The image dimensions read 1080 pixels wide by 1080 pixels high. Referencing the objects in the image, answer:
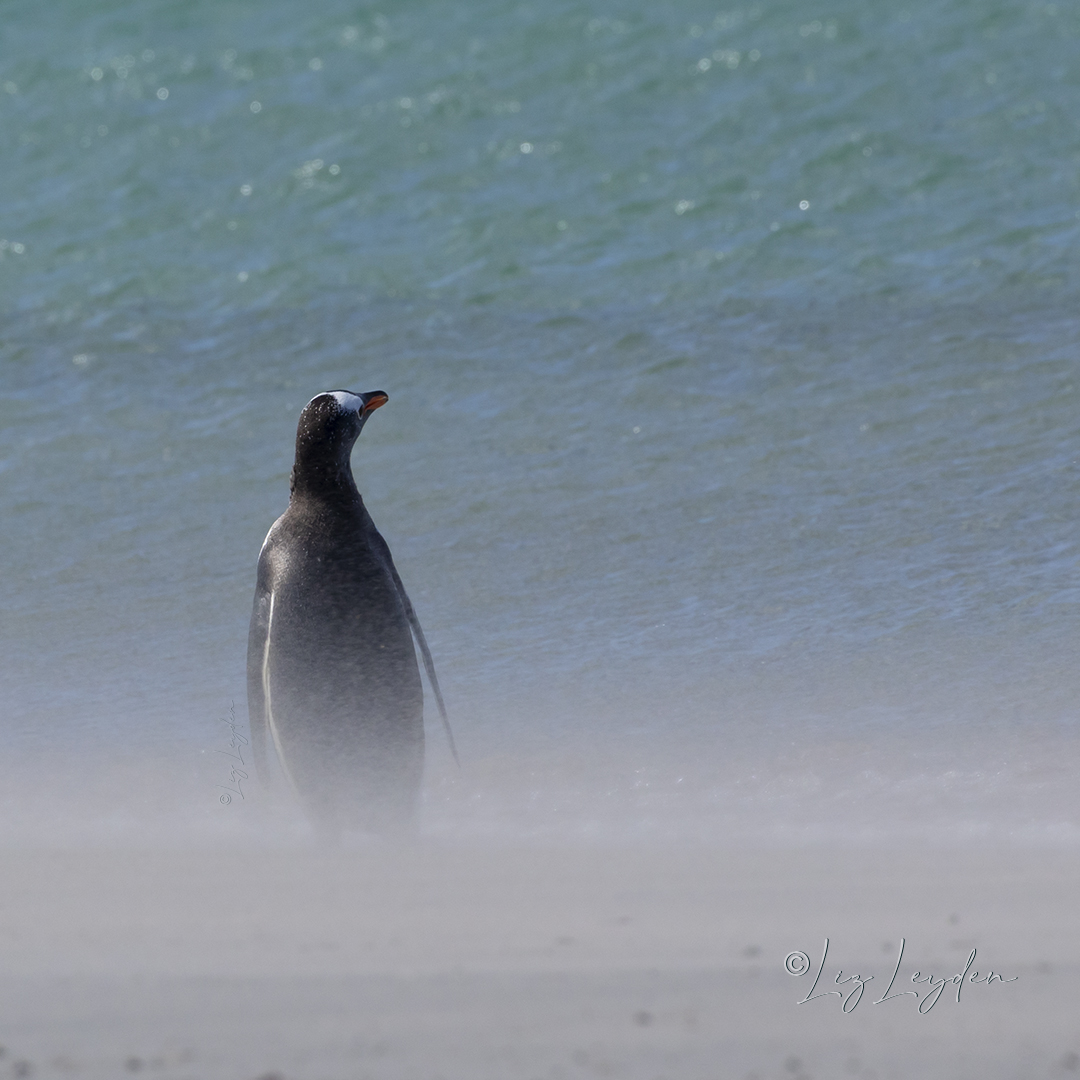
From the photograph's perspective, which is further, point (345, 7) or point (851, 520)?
point (345, 7)

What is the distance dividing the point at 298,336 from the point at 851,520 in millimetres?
2884

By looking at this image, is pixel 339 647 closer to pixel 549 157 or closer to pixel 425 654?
pixel 425 654

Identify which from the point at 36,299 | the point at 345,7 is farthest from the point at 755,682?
the point at 345,7

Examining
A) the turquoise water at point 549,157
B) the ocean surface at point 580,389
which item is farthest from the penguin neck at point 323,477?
the turquoise water at point 549,157

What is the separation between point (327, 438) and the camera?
3.98 metres

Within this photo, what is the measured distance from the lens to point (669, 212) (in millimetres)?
7902

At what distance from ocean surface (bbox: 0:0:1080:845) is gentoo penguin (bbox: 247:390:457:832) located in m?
0.16

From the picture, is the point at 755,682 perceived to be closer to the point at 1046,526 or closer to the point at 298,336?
the point at 1046,526
